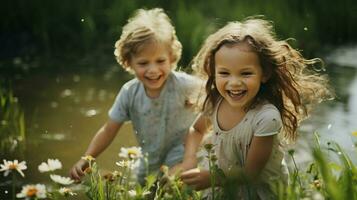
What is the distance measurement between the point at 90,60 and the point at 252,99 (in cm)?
349

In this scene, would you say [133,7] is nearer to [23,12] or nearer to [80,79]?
[23,12]

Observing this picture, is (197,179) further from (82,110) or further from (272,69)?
(82,110)

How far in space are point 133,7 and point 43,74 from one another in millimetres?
1567

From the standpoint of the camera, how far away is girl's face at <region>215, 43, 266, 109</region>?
2332 mm

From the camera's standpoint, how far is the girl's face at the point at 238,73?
233 centimetres

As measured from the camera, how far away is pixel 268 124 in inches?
91.6

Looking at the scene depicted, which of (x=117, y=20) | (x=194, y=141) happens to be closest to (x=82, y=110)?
(x=194, y=141)

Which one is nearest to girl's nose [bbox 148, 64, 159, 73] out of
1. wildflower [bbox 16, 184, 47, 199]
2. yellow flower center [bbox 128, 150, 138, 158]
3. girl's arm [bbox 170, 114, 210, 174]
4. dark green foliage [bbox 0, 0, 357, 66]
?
girl's arm [bbox 170, 114, 210, 174]

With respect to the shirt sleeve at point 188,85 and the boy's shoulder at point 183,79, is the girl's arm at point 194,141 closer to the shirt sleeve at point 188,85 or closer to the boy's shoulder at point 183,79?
the shirt sleeve at point 188,85

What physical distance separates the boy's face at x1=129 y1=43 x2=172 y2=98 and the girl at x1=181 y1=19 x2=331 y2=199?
0.34 m

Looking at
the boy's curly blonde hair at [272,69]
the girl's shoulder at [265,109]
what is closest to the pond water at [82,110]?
the boy's curly blonde hair at [272,69]

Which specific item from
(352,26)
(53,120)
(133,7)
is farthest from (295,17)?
(53,120)

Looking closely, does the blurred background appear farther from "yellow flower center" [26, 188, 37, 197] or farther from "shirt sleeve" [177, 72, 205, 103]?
"yellow flower center" [26, 188, 37, 197]

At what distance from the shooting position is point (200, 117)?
109 inches
